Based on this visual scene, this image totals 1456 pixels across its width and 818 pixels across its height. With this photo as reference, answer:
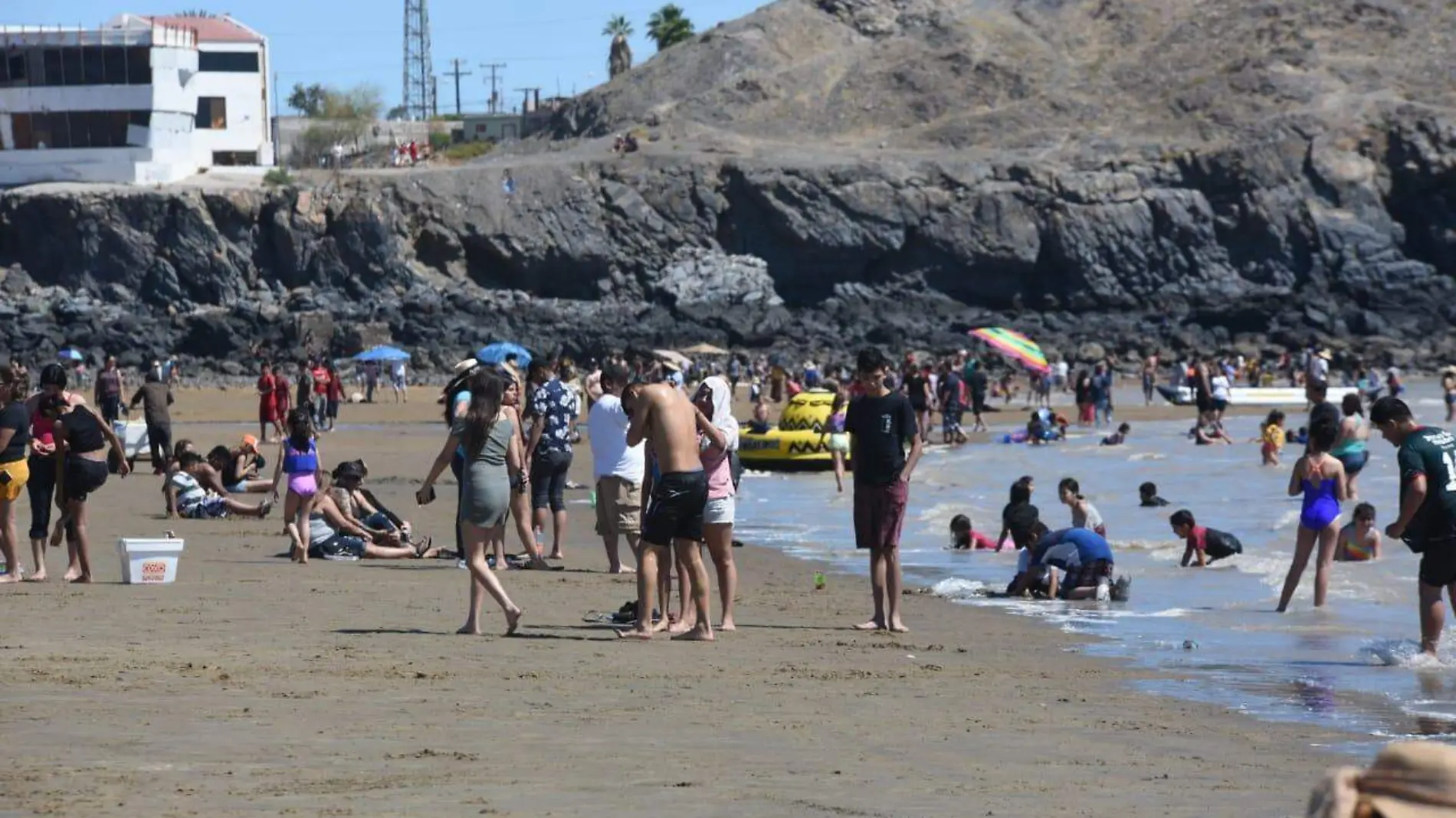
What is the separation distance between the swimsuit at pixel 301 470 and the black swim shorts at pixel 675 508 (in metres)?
4.59

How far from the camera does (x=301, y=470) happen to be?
13.4 meters

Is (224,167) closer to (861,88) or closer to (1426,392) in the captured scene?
(861,88)

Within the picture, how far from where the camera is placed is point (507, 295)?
66.4 metres

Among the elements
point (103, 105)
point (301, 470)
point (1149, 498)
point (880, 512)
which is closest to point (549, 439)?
point (301, 470)

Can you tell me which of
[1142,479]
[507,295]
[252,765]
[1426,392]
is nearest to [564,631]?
[252,765]

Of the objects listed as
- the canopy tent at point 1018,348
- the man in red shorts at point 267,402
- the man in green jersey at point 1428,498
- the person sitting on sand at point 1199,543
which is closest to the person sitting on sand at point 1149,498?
the person sitting on sand at point 1199,543

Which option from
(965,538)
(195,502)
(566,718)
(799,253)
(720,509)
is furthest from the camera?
(799,253)

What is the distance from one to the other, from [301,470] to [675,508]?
4.80 metres

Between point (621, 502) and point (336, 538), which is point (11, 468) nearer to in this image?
point (336, 538)

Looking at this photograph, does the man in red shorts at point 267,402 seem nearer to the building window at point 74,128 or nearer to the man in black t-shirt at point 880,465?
the man in black t-shirt at point 880,465

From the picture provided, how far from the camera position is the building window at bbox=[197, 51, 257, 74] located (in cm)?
7562

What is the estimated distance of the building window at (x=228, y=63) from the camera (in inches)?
2977

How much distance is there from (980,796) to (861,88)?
3058 inches

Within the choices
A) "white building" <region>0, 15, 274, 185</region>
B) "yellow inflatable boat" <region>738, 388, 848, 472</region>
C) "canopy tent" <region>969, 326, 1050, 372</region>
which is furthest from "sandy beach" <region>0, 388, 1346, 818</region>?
"white building" <region>0, 15, 274, 185</region>
